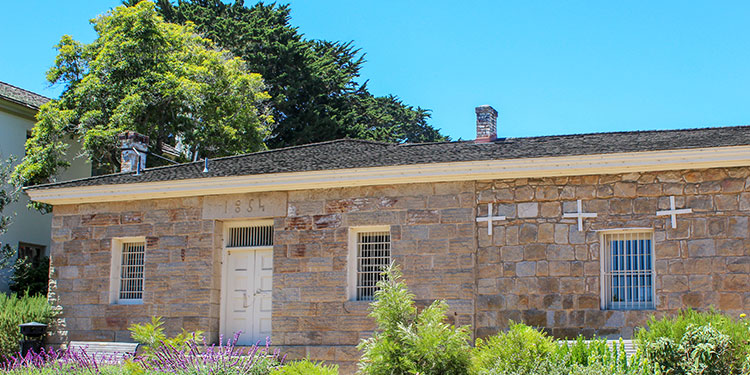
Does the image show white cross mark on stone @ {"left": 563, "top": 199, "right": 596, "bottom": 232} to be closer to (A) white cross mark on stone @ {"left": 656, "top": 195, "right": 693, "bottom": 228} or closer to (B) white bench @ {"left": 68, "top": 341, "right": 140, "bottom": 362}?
(A) white cross mark on stone @ {"left": 656, "top": 195, "right": 693, "bottom": 228}

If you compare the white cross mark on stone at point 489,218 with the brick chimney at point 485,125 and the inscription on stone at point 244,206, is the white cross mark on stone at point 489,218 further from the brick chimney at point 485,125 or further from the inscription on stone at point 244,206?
the inscription on stone at point 244,206

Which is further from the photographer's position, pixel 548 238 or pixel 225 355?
pixel 548 238

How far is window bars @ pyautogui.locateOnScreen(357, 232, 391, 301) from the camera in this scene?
51.0 feet

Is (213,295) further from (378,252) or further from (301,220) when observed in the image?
(378,252)

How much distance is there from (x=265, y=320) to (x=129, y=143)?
19.7 feet

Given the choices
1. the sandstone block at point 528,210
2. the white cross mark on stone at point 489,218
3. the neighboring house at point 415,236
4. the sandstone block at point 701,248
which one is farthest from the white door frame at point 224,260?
the sandstone block at point 701,248

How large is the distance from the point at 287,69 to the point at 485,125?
18867mm

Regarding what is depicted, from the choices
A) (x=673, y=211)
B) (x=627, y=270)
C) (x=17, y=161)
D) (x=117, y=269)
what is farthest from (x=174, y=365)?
(x=17, y=161)

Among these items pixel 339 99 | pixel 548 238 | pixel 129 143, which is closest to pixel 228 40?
pixel 339 99

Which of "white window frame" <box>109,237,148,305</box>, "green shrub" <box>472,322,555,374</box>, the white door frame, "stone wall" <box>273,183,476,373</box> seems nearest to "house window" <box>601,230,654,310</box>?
"stone wall" <box>273,183,476,373</box>

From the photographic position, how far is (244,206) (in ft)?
53.9

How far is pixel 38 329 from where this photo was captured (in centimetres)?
1672

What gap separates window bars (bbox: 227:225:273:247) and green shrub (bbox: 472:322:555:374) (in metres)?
6.37

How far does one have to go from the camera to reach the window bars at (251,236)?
54.3 feet
